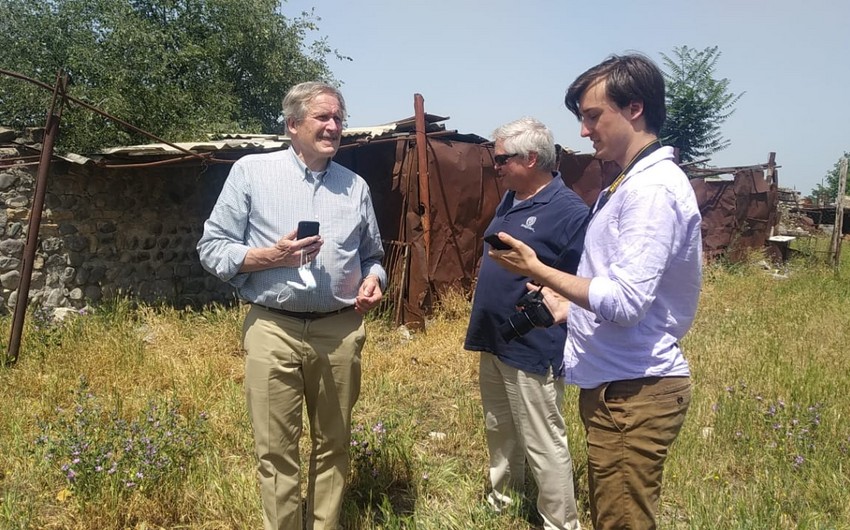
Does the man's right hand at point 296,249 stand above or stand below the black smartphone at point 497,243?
below

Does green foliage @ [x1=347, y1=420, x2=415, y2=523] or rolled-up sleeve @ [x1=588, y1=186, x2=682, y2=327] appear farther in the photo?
green foliage @ [x1=347, y1=420, x2=415, y2=523]

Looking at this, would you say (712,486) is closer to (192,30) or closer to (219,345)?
(219,345)

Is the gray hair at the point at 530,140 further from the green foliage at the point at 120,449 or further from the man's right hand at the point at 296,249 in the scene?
the green foliage at the point at 120,449

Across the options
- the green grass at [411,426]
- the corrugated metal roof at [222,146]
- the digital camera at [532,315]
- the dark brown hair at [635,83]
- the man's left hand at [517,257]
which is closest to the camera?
the dark brown hair at [635,83]

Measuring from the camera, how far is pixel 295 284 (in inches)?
89.7

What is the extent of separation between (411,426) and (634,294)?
248cm

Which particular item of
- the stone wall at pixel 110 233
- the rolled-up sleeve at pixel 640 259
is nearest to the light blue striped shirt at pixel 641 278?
the rolled-up sleeve at pixel 640 259

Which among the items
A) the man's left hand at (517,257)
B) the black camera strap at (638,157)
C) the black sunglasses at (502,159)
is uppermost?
the black sunglasses at (502,159)

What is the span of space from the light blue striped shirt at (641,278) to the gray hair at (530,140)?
31.9 inches

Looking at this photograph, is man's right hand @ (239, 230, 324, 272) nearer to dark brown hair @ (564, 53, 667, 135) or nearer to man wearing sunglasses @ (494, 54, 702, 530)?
man wearing sunglasses @ (494, 54, 702, 530)

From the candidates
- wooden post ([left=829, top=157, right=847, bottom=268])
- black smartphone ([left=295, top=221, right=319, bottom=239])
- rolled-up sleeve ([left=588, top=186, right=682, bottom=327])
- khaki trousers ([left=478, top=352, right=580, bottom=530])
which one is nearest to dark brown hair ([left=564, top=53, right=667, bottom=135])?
rolled-up sleeve ([left=588, top=186, right=682, bottom=327])

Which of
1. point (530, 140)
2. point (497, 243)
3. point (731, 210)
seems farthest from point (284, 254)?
point (731, 210)

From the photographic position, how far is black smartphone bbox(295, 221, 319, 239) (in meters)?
2.20

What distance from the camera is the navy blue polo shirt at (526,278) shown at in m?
2.49
